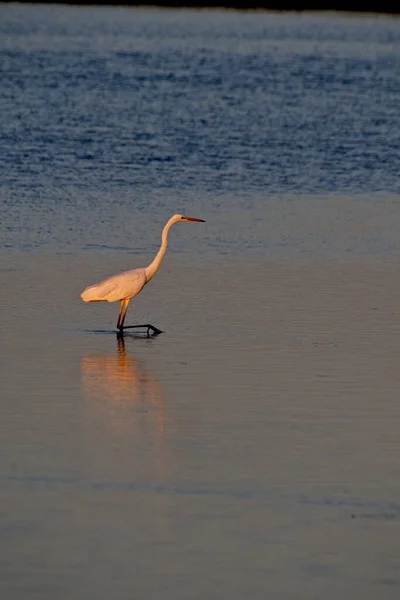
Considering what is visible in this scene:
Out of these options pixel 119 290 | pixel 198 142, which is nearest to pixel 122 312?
pixel 119 290

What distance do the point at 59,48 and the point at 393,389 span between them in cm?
5437

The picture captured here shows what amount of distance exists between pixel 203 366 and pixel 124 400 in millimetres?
1280

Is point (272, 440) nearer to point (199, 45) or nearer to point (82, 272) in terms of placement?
point (82, 272)

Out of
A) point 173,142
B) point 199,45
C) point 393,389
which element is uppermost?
point 393,389

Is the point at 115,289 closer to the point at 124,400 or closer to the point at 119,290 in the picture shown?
the point at 119,290

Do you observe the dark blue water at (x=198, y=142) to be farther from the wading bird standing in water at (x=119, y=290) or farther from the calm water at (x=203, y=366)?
the wading bird standing in water at (x=119, y=290)

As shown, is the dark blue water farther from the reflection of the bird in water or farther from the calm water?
the reflection of the bird in water

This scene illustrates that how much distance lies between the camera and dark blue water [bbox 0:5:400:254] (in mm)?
22359

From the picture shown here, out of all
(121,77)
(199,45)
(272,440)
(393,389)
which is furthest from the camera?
(199,45)

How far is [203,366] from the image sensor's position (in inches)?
544

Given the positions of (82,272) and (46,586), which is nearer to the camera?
(46,586)

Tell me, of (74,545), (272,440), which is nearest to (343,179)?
(272,440)

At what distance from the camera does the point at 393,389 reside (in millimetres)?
13008

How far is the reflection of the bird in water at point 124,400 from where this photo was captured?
454 inches
